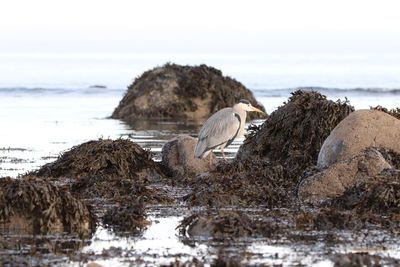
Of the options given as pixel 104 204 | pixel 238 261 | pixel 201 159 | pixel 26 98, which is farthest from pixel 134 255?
pixel 26 98

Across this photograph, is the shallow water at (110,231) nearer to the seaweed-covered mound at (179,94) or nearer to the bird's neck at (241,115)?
the seaweed-covered mound at (179,94)

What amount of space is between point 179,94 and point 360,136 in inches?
752

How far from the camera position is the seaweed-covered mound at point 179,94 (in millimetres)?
32781

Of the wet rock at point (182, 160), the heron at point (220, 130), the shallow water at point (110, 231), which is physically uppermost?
the heron at point (220, 130)

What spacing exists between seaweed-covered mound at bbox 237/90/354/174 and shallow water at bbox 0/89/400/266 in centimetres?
213

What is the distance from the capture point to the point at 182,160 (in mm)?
16156

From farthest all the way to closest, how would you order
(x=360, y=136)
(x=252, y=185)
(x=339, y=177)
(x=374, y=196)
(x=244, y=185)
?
(x=360, y=136) < (x=252, y=185) < (x=244, y=185) < (x=339, y=177) < (x=374, y=196)

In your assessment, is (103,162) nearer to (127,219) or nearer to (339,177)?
(339,177)

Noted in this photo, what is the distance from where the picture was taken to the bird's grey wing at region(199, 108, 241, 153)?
1617cm

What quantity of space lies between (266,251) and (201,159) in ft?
21.4

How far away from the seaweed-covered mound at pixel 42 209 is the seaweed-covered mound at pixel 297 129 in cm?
555

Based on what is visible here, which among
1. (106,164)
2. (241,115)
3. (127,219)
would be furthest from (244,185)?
(241,115)

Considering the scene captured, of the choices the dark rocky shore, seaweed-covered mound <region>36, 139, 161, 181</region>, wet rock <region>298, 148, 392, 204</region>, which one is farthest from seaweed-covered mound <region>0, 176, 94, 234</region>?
seaweed-covered mound <region>36, 139, 161, 181</region>

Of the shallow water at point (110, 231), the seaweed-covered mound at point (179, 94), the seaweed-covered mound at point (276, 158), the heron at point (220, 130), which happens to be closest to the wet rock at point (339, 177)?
the seaweed-covered mound at point (276, 158)
